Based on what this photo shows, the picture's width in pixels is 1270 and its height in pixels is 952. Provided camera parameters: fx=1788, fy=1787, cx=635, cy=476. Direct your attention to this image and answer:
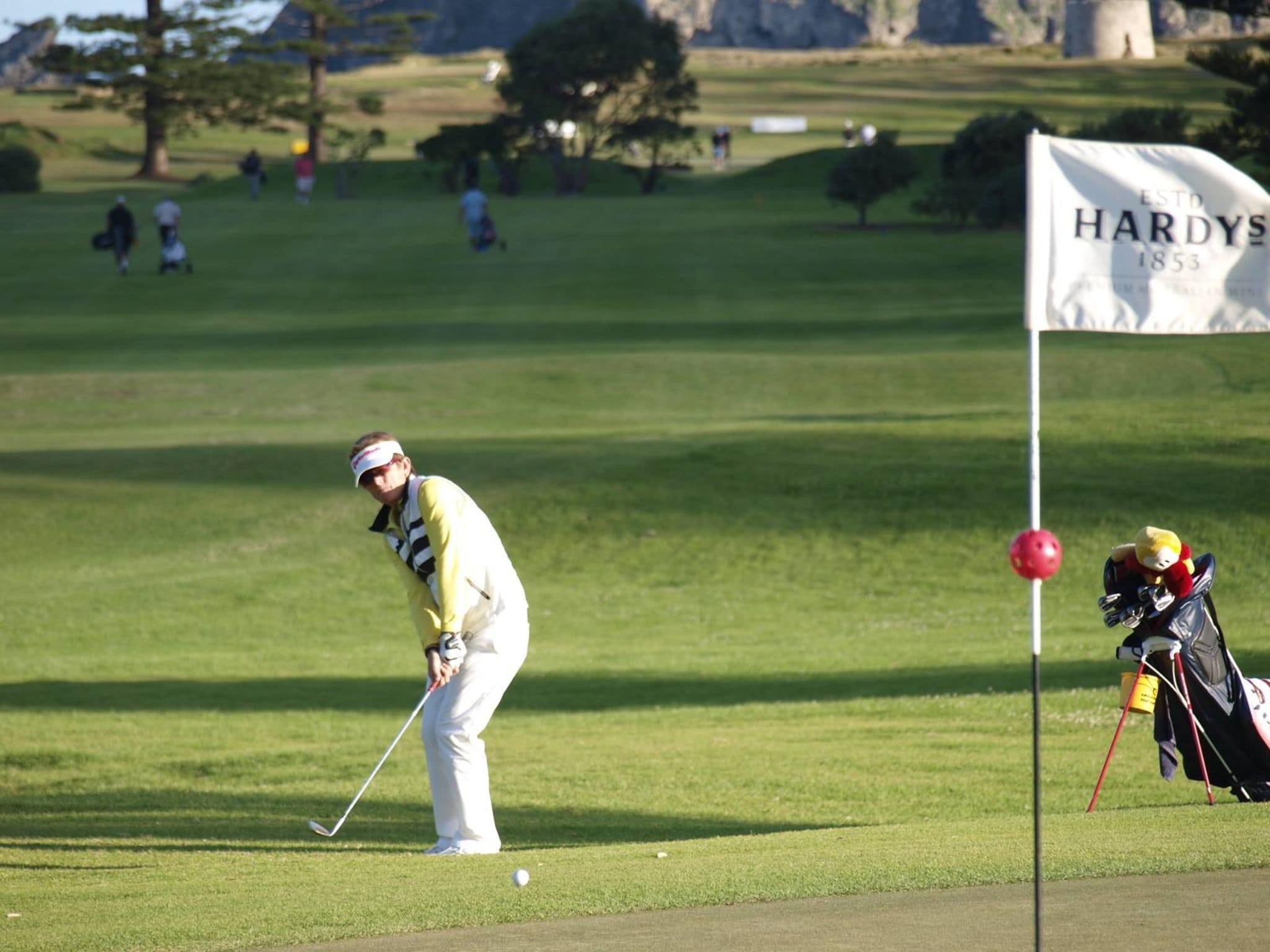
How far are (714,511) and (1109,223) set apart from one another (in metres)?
12.4

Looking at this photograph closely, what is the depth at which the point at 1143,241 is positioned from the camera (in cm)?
820

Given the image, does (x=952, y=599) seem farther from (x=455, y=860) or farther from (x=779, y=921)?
(x=779, y=921)

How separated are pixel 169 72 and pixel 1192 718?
7613 centimetres

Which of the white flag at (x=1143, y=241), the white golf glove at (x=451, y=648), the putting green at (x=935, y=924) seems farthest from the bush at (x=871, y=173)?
the putting green at (x=935, y=924)

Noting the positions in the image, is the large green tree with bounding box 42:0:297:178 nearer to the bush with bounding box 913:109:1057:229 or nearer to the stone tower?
the bush with bounding box 913:109:1057:229

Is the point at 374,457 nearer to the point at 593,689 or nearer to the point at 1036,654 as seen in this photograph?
the point at 1036,654

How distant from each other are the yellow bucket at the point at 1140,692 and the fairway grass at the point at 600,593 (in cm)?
53

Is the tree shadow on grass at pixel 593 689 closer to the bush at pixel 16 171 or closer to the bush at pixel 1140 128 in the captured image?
the bush at pixel 1140 128

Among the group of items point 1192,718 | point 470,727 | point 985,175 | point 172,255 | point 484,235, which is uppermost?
point 985,175

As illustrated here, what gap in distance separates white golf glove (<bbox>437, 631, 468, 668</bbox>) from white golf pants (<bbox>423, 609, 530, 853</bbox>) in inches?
8.5

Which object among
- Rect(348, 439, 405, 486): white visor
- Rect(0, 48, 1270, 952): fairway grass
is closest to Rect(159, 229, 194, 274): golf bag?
Rect(0, 48, 1270, 952): fairway grass

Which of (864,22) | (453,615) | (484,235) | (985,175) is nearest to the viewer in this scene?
(453,615)

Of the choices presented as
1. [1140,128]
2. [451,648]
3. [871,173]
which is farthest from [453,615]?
[1140,128]

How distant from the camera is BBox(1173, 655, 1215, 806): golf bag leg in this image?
8898 mm
